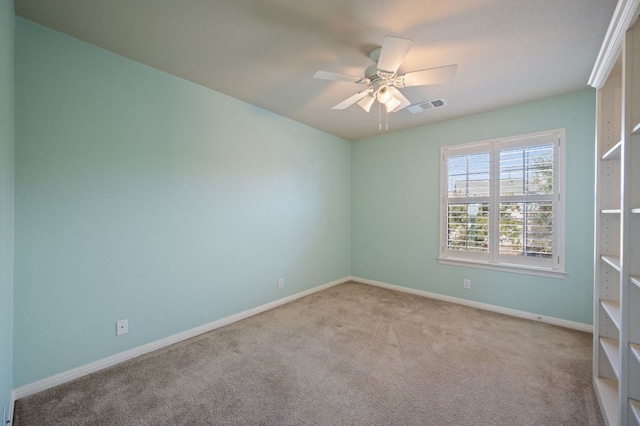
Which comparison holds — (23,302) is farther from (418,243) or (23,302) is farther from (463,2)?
(418,243)

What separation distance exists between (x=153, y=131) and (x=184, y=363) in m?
2.01

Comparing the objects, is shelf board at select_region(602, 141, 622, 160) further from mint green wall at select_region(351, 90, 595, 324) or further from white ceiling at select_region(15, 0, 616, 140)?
mint green wall at select_region(351, 90, 595, 324)

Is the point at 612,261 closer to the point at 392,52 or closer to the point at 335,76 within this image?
the point at 392,52

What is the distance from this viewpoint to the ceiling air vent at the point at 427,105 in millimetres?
3078

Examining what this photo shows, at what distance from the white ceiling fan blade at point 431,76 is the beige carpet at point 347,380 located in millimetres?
2191

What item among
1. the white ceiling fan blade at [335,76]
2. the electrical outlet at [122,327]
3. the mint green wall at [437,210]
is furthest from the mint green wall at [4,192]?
the mint green wall at [437,210]

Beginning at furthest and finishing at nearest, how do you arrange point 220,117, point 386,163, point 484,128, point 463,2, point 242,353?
1. point 386,163
2. point 484,128
3. point 220,117
4. point 242,353
5. point 463,2

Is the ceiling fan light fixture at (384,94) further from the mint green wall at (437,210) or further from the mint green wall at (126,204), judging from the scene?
the mint green wall at (437,210)

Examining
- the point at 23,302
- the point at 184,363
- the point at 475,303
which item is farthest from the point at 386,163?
the point at 23,302

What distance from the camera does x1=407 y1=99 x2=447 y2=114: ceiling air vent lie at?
3.08 metres

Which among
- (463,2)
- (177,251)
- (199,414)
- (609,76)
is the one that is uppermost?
(463,2)

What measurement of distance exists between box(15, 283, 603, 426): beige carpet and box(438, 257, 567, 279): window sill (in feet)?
1.87

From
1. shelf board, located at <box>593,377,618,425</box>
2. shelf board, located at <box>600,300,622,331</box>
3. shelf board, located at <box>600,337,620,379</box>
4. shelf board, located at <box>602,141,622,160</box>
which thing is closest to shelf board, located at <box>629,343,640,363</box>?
shelf board, located at <box>600,300,622,331</box>

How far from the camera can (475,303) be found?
3510 mm
